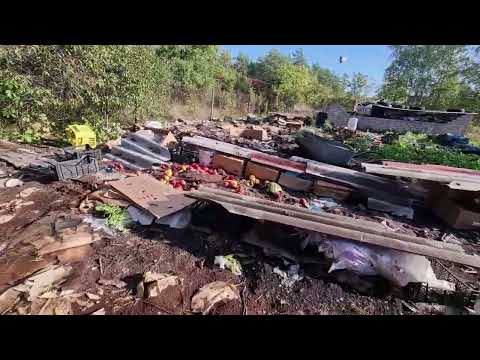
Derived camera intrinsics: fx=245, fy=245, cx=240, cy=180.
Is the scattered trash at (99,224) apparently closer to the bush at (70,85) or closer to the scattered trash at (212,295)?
the scattered trash at (212,295)

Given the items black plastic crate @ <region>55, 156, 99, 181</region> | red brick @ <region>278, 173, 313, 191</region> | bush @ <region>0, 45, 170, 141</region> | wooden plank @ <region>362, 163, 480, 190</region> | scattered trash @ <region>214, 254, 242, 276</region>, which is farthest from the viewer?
bush @ <region>0, 45, 170, 141</region>

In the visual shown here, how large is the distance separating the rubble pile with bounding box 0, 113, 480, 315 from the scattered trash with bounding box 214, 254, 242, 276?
13 millimetres

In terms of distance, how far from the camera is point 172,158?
21.3 ft

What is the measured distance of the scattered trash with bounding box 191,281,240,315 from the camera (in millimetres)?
2381

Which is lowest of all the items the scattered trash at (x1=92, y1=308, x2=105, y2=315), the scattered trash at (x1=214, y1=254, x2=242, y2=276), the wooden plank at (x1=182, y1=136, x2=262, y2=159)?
the scattered trash at (x1=92, y1=308, x2=105, y2=315)

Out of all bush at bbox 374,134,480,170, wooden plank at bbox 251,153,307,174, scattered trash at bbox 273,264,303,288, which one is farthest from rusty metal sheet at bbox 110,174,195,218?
bush at bbox 374,134,480,170

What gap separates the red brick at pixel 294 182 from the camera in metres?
5.22

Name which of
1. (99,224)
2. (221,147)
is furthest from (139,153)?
(99,224)

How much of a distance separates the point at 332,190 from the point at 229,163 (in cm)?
233

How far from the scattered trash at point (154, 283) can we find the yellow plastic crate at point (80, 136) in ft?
16.2

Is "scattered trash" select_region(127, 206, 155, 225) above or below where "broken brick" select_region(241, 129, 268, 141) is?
below

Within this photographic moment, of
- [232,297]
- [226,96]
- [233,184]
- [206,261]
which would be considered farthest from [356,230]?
[226,96]

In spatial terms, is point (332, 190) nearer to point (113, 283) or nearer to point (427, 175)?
point (427, 175)

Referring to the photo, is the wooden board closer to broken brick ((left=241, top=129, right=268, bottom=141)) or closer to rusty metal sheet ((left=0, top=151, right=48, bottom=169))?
rusty metal sheet ((left=0, top=151, right=48, bottom=169))
